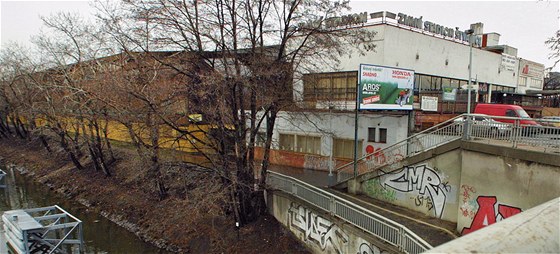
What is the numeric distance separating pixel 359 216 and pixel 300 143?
44.6 ft

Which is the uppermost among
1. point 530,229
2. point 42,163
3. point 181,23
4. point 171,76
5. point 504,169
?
point 181,23

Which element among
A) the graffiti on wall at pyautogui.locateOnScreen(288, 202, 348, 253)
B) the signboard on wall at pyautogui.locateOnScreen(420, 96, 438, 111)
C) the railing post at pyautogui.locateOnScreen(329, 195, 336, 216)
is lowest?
the graffiti on wall at pyautogui.locateOnScreen(288, 202, 348, 253)

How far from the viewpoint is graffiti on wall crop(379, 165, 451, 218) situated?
12047 mm

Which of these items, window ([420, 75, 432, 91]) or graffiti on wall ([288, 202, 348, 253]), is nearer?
graffiti on wall ([288, 202, 348, 253])

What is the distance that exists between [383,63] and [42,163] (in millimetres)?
32723

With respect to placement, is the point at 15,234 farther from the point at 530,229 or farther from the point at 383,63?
the point at 383,63

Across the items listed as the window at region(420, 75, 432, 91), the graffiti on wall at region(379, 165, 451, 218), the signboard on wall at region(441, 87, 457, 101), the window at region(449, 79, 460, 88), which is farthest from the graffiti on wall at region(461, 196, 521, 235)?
the window at region(449, 79, 460, 88)

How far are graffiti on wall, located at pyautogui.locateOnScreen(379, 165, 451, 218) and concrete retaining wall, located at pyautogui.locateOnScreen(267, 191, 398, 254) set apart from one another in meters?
3.76

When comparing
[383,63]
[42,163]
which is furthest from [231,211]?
[42,163]

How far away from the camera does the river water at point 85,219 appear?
16.1m

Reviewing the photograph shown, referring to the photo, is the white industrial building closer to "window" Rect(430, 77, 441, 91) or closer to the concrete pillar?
"window" Rect(430, 77, 441, 91)

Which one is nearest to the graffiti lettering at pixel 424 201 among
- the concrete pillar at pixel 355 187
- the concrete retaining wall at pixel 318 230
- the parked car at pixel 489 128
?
the concrete pillar at pixel 355 187

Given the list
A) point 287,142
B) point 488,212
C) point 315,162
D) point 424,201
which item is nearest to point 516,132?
point 488,212

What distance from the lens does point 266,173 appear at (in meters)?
15.2
